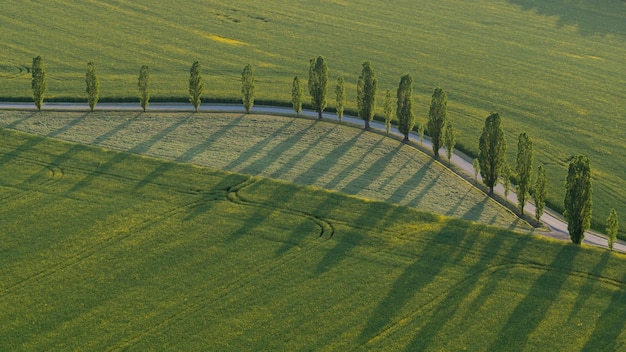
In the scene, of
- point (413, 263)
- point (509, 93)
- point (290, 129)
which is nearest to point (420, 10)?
point (509, 93)

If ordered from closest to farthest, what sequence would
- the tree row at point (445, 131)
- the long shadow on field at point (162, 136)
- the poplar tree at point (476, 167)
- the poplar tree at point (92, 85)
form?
the tree row at point (445, 131) → the long shadow on field at point (162, 136) → the poplar tree at point (476, 167) → the poplar tree at point (92, 85)

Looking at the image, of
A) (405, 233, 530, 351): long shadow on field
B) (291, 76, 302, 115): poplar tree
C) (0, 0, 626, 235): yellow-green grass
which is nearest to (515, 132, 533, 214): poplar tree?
(405, 233, 530, 351): long shadow on field

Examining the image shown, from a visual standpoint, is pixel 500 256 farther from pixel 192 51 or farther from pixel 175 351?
pixel 192 51

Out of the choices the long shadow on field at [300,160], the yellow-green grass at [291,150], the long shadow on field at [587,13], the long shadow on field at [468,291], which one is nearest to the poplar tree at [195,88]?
the yellow-green grass at [291,150]

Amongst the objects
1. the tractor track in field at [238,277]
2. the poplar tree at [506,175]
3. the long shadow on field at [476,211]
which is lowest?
the tractor track in field at [238,277]

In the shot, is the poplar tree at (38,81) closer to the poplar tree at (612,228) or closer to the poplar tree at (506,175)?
the poplar tree at (506,175)

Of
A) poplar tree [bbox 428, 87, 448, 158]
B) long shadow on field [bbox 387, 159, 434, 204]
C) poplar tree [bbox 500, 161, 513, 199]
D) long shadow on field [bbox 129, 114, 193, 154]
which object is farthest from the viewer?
poplar tree [bbox 428, 87, 448, 158]

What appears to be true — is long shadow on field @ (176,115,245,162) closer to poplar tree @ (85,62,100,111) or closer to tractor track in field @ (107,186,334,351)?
tractor track in field @ (107,186,334,351)
